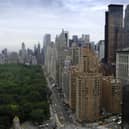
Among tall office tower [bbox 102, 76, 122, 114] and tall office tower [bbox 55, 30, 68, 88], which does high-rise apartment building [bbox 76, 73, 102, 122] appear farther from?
tall office tower [bbox 55, 30, 68, 88]

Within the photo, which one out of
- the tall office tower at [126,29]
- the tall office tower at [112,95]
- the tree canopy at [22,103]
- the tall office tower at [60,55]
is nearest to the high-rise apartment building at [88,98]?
the tall office tower at [112,95]

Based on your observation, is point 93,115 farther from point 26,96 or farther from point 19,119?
point 26,96

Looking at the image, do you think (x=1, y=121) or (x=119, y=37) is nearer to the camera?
(x=1, y=121)

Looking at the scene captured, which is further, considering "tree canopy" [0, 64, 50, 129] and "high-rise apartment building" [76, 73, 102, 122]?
"tree canopy" [0, 64, 50, 129]

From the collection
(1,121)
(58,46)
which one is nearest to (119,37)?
(58,46)

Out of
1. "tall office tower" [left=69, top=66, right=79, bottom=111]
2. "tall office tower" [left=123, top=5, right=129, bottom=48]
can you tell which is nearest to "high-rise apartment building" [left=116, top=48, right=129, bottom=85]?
"tall office tower" [left=69, top=66, right=79, bottom=111]

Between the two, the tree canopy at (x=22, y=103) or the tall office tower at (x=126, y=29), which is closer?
the tree canopy at (x=22, y=103)

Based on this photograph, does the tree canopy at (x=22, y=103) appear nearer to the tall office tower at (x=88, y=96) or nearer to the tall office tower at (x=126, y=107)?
the tall office tower at (x=88, y=96)

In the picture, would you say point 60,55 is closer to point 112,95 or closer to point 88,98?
point 112,95
